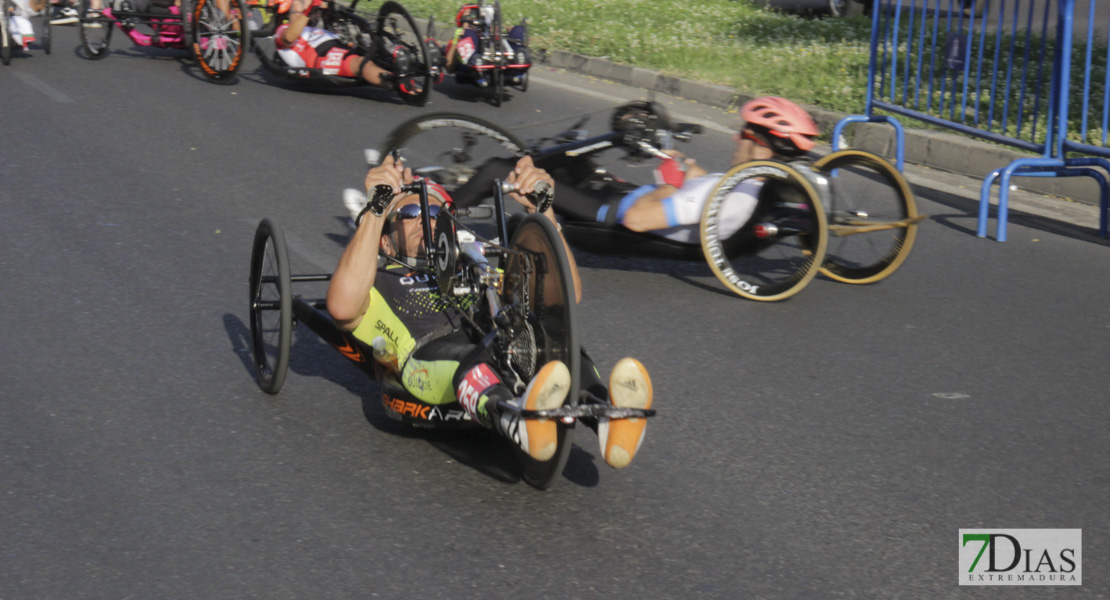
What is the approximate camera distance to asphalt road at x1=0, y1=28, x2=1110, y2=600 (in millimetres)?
3613

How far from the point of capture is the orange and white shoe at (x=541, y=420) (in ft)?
11.6

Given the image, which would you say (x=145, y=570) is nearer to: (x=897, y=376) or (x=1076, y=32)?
(x=897, y=376)

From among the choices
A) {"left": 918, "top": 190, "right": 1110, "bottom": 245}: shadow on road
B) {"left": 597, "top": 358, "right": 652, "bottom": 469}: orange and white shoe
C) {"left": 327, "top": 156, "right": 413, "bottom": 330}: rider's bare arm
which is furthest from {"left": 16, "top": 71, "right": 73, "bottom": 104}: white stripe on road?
{"left": 597, "top": 358, "right": 652, "bottom": 469}: orange and white shoe

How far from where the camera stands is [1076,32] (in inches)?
544

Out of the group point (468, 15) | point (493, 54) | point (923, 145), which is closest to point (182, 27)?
point (468, 15)

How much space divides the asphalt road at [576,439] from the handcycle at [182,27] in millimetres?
4643

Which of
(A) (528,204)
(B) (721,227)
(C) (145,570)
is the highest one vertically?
(A) (528,204)

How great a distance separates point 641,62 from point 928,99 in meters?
4.82

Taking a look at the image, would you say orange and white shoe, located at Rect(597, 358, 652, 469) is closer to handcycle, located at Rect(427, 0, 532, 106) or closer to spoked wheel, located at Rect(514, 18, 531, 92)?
handcycle, located at Rect(427, 0, 532, 106)

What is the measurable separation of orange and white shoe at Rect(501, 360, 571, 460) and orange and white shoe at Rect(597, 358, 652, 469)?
0.14m

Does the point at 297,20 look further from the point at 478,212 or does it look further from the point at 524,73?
the point at 478,212

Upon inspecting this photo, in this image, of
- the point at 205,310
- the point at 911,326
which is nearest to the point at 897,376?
the point at 911,326

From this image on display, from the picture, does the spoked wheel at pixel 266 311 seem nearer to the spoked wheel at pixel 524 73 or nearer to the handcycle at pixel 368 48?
the handcycle at pixel 368 48

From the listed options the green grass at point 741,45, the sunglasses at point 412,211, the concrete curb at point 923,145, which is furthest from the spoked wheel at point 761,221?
the concrete curb at point 923,145
